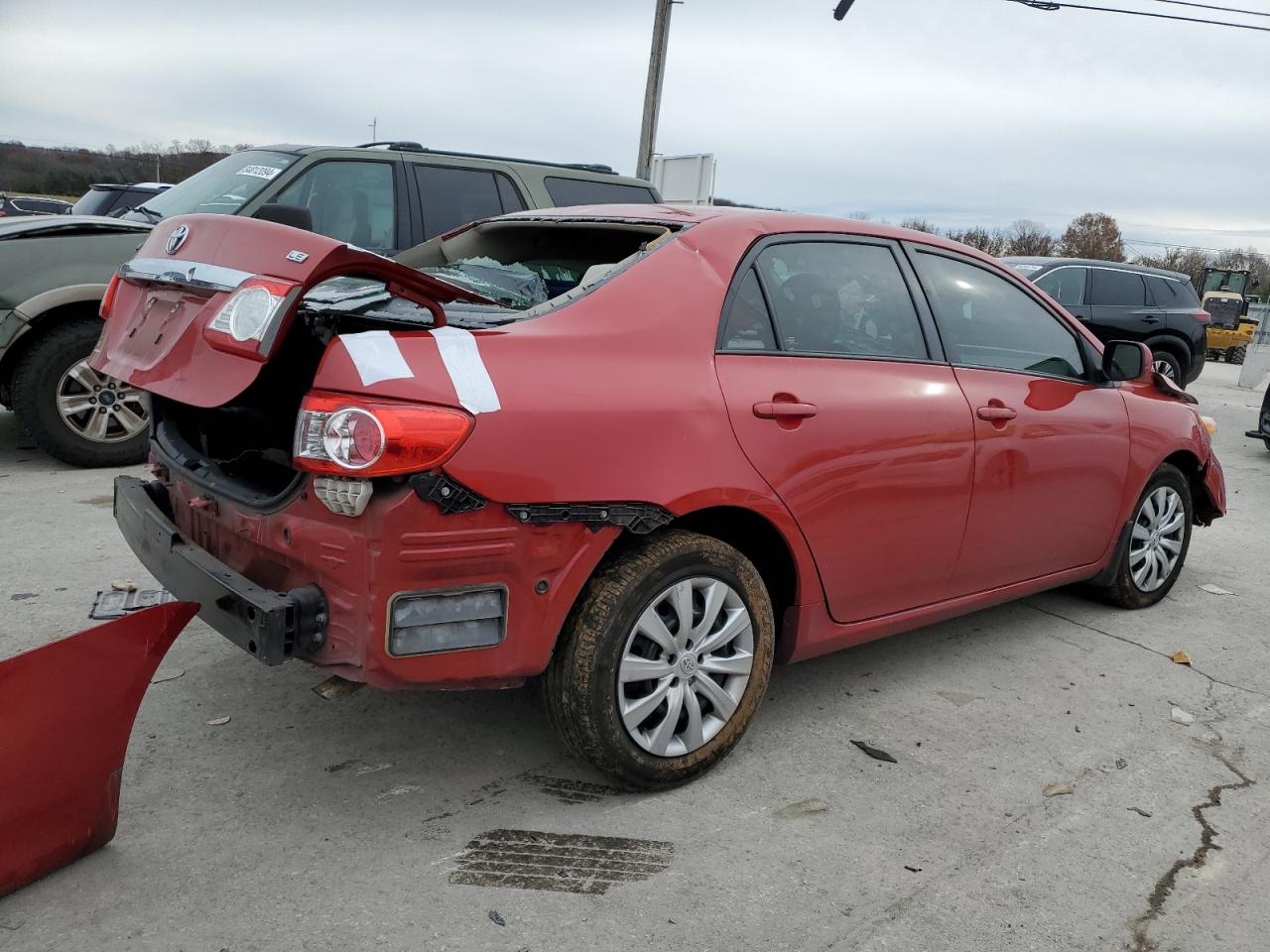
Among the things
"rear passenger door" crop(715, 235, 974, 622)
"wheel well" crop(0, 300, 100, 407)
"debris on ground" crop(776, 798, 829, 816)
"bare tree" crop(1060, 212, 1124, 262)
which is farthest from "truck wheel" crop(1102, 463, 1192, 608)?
"bare tree" crop(1060, 212, 1124, 262)

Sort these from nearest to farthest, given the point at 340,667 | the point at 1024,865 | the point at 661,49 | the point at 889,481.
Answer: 1. the point at 340,667
2. the point at 1024,865
3. the point at 889,481
4. the point at 661,49

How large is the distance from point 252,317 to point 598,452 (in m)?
0.91

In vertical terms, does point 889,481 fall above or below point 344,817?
above

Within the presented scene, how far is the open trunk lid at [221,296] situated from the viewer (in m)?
2.46

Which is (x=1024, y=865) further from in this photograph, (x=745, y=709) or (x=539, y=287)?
(x=539, y=287)

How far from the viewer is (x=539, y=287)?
386 centimetres

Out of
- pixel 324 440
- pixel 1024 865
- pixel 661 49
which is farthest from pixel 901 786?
pixel 661 49

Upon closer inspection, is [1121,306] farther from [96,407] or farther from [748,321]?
[96,407]

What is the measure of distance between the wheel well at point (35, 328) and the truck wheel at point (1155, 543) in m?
5.81

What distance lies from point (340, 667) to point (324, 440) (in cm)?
56

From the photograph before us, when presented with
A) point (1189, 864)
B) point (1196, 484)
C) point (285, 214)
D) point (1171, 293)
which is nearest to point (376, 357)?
point (285, 214)

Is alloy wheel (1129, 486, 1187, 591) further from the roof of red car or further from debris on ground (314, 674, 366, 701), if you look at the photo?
debris on ground (314, 674, 366, 701)

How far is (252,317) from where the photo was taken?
249cm

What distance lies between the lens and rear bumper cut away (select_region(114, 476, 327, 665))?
242 cm
